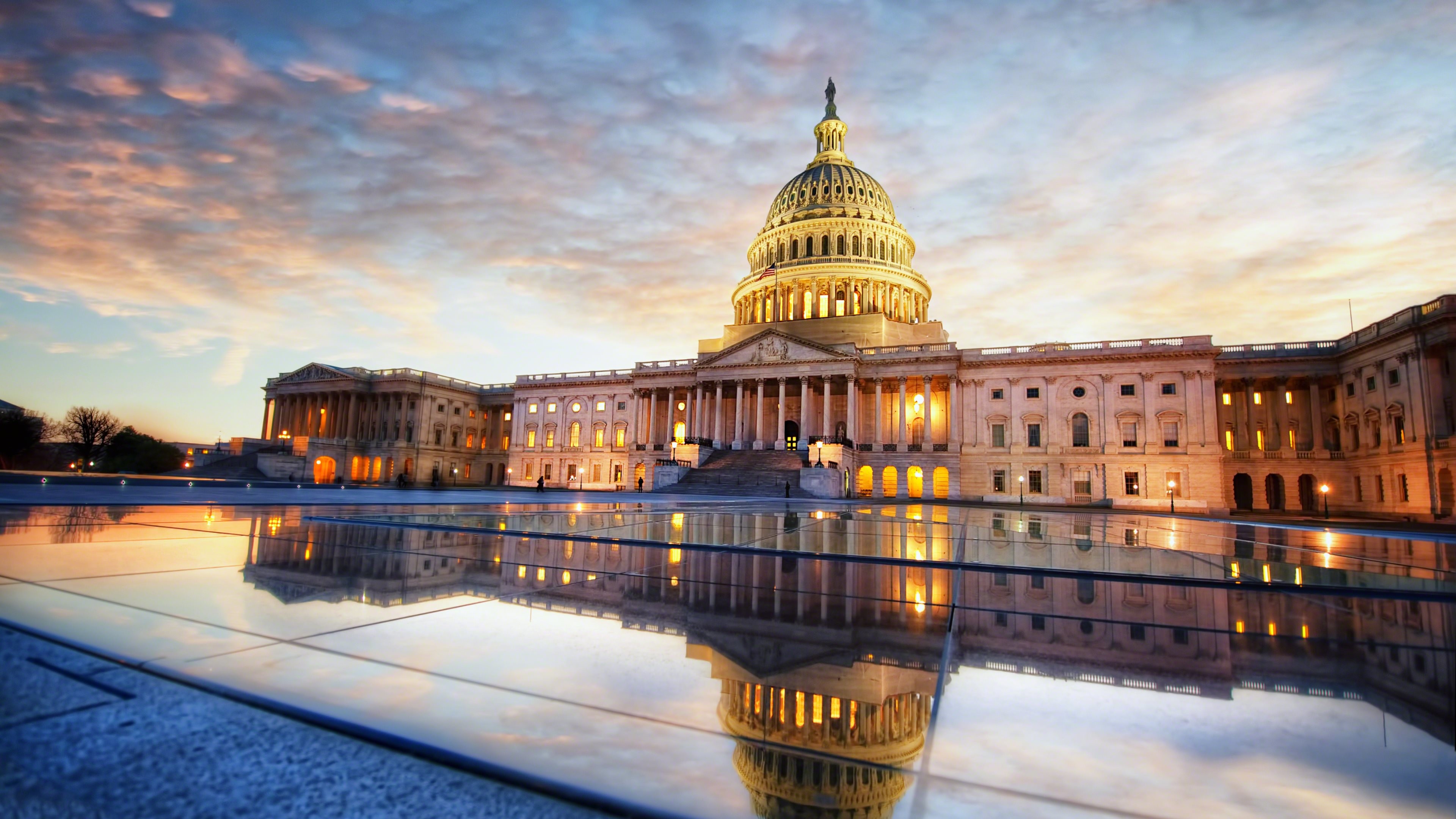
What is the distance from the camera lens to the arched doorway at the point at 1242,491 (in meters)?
58.7

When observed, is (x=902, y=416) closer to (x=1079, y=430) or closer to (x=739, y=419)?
(x=1079, y=430)

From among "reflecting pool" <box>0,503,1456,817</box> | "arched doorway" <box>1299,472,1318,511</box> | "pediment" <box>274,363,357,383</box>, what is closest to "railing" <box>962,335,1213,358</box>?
"arched doorway" <box>1299,472,1318,511</box>

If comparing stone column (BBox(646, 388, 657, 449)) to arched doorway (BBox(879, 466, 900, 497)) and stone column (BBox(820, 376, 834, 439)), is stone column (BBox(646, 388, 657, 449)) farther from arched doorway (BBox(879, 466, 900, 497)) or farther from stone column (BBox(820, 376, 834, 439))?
arched doorway (BBox(879, 466, 900, 497))

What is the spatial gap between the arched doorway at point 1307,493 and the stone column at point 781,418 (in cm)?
4288

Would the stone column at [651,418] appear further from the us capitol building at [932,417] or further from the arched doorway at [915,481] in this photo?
the arched doorway at [915,481]

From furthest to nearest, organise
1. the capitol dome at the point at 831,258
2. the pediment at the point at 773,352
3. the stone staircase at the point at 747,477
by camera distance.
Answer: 1. the capitol dome at the point at 831,258
2. the pediment at the point at 773,352
3. the stone staircase at the point at 747,477

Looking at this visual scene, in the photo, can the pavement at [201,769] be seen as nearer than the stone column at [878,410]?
Yes

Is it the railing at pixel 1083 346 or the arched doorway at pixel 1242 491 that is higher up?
the railing at pixel 1083 346

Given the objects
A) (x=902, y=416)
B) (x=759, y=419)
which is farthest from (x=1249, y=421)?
(x=759, y=419)

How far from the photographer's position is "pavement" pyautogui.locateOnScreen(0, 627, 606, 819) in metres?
1.78

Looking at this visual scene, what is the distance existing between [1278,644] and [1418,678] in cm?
72

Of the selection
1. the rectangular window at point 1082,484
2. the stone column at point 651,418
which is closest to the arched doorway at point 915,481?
the rectangular window at point 1082,484

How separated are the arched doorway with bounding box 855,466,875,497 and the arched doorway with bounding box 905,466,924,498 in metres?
3.05

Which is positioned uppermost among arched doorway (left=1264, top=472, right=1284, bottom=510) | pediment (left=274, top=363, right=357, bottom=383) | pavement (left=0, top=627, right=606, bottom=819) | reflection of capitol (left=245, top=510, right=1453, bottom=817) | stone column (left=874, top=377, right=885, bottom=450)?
pediment (left=274, top=363, right=357, bottom=383)
